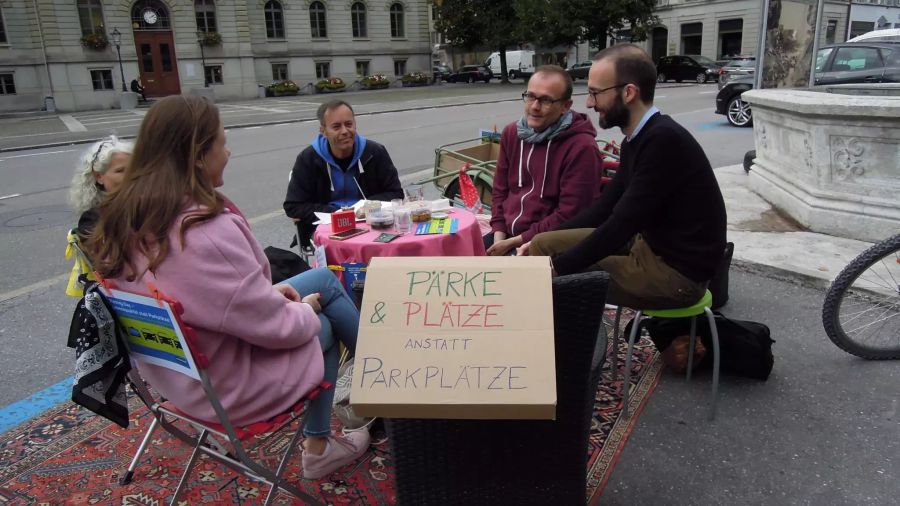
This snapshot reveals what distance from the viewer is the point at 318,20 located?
126ft

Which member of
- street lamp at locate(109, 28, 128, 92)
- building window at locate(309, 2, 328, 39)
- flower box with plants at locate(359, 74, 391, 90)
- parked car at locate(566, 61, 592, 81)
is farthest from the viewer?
flower box with plants at locate(359, 74, 391, 90)

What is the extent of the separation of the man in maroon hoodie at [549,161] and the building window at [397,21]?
1581 inches

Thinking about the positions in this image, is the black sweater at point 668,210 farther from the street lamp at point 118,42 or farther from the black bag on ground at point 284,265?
the street lamp at point 118,42

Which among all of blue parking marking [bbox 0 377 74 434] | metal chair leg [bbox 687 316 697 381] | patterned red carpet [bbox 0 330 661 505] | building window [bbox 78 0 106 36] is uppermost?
building window [bbox 78 0 106 36]

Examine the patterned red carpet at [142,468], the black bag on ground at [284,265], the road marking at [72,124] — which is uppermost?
the black bag on ground at [284,265]

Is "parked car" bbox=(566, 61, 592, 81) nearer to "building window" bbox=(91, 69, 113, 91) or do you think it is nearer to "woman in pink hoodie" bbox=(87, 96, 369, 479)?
"building window" bbox=(91, 69, 113, 91)

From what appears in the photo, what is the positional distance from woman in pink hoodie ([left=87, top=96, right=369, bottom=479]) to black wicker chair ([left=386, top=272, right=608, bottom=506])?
22.9 inches

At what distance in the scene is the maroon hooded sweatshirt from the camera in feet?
12.6

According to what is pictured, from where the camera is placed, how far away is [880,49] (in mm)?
11500

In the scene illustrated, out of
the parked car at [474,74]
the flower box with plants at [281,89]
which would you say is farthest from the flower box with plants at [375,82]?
the parked car at [474,74]

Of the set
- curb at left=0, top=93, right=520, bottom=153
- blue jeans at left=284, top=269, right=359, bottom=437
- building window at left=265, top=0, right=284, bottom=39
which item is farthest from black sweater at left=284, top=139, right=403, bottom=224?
building window at left=265, top=0, right=284, bottom=39

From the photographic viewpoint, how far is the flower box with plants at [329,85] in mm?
36938

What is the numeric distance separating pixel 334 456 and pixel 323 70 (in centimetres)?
3872

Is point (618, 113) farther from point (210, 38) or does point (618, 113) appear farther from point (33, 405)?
point (210, 38)
